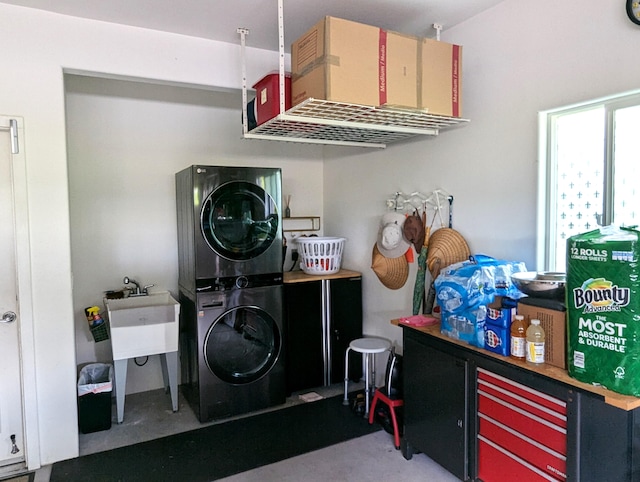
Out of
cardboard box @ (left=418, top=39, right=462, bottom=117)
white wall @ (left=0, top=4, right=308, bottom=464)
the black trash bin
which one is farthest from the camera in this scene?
the black trash bin

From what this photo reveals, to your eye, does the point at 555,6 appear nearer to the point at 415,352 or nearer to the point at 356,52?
the point at 356,52

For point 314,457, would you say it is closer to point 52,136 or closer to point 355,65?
point 355,65

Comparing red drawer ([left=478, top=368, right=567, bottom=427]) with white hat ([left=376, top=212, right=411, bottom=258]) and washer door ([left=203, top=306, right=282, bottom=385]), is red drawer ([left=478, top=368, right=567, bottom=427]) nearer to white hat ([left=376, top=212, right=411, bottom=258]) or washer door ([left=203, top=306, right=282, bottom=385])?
white hat ([left=376, top=212, right=411, bottom=258])

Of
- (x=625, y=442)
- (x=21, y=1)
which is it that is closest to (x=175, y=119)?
(x=21, y=1)

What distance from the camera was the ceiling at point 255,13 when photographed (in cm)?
245

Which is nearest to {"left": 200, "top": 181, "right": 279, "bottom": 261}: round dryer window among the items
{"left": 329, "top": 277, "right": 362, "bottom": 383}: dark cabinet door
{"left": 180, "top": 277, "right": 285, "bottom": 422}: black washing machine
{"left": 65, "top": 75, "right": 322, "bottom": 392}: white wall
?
{"left": 180, "top": 277, "right": 285, "bottom": 422}: black washing machine

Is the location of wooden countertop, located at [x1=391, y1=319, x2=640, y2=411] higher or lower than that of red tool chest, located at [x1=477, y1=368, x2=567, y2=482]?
higher

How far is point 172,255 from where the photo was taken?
3.83 m

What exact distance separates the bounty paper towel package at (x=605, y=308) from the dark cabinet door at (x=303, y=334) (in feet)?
6.93

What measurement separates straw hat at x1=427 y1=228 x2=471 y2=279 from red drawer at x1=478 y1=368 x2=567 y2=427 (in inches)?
33.6

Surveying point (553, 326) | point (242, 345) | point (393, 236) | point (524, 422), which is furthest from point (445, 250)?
point (242, 345)

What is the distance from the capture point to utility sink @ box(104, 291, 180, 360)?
10.2 feet

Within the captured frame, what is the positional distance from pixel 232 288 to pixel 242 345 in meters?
0.46

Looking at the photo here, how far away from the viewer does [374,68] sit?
2262 mm
